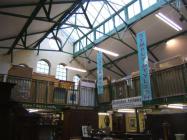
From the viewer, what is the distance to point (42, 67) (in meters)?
15.4

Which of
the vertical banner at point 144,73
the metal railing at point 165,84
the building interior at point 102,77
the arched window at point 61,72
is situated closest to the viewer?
the metal railing at point 165,84

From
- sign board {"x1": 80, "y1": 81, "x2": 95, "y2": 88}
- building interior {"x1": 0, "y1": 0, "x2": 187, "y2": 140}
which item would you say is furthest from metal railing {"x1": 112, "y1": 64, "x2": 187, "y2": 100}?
sign board {"x1": 80, "y1": 81, "x2": 95, "y2": 88}

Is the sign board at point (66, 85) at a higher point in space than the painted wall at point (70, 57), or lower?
lower

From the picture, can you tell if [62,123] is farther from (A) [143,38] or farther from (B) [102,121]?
(B) [102,121]

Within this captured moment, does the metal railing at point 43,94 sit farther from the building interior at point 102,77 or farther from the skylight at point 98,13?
the skylight at point 98,13

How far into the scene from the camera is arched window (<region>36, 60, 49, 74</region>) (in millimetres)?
15220

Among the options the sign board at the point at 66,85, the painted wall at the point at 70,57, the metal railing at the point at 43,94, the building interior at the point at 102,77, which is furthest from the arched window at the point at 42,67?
the metal railing at the point at 43,94

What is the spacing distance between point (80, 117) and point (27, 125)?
228 inches

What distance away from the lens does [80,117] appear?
10.3 m

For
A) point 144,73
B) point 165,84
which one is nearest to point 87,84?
point 144,73

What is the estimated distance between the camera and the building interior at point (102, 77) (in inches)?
302

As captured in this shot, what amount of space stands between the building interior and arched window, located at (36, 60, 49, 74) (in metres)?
0.07

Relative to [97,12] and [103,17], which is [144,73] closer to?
[103,17]

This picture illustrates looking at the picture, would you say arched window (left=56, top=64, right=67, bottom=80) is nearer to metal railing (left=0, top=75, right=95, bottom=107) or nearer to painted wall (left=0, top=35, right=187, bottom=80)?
painted wall (left=0, top=35, right=187, bottom=80)
